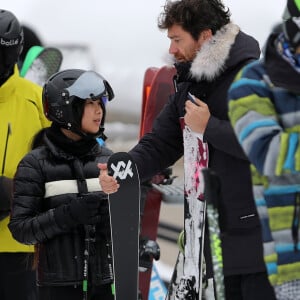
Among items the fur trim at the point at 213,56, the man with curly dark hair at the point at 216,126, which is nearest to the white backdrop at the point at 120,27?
the man with curly dark hair at the point at 216,126

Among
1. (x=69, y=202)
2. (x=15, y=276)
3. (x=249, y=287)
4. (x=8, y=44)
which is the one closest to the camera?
(x=249, y=287)

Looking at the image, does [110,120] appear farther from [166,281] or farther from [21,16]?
[166,281]

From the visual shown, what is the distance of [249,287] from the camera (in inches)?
123

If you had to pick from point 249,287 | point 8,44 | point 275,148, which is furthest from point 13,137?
point 275,148

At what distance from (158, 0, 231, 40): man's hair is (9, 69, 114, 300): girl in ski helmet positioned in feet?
1.81

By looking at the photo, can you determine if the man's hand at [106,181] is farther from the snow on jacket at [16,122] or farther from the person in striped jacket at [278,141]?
the person in striped jacket at [278,141]

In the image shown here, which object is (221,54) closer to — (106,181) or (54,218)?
(106,181)

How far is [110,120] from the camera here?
51.6ft

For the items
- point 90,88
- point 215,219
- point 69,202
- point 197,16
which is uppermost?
point 197,16

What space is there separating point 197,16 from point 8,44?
4.21 feet

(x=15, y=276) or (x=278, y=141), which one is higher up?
(x=278, y=141)

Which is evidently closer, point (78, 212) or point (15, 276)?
point (78, 212)

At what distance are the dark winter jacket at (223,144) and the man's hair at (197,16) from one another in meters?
0.05

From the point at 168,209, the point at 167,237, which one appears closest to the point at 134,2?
the point at 168,209
